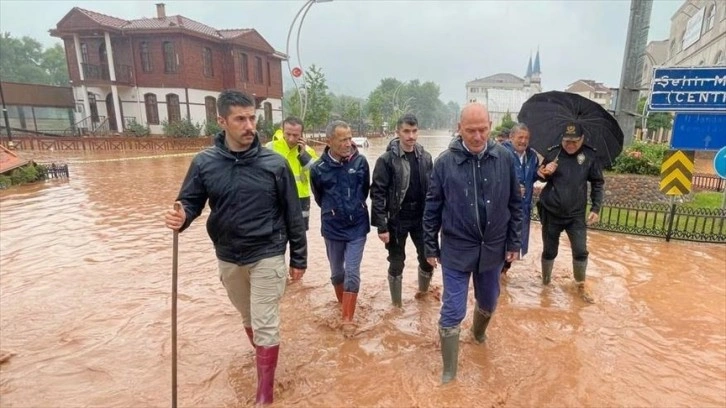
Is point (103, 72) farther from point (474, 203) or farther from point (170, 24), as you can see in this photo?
point (474, 203)

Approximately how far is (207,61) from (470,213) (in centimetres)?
3292

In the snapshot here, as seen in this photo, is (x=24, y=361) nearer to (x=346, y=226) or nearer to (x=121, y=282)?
(x=121, y=282)

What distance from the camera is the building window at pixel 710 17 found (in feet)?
92.0

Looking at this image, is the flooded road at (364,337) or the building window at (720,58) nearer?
the flooded road at (364,337)

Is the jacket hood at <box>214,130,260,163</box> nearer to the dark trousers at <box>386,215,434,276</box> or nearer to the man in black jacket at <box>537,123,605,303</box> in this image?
the dark trousers at <box>386,215,434,276</box>

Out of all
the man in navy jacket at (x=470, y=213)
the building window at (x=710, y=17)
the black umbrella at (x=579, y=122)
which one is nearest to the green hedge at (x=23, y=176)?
the man in navy jacket at (x=470, y=213)

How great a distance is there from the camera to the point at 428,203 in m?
3.16

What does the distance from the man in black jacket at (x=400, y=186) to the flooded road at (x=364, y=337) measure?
97cm

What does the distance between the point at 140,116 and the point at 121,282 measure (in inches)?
1153

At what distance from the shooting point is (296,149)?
4.86 meters

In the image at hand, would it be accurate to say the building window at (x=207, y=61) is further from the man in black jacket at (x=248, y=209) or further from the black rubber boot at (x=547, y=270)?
the man in black jacket at (x=248, y=209)

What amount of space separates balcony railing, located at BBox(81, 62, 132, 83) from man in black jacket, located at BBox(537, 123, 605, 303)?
108 feet

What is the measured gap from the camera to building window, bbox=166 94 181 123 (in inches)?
1182

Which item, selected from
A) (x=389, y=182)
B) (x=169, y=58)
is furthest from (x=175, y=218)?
(x=169, y=58)
